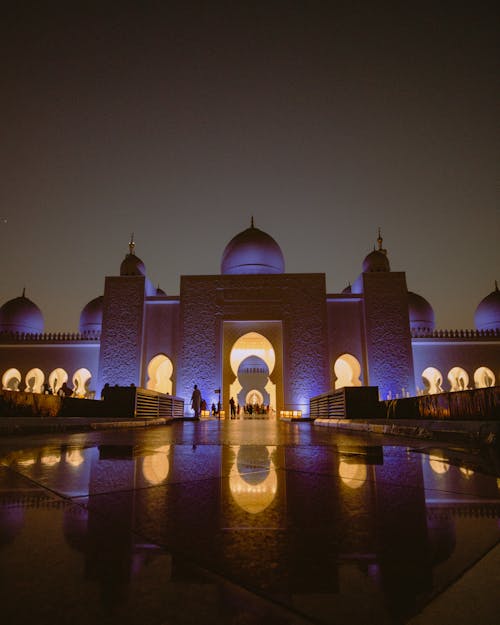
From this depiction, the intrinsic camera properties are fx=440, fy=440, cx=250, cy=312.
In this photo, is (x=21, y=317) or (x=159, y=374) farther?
(x=21, y=317)

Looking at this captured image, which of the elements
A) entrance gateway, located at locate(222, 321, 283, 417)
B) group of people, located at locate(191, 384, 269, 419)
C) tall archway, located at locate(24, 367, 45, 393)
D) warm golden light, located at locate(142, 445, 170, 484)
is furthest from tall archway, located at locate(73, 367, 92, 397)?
warm golden light, located at locate(142, 445, 170, 484)

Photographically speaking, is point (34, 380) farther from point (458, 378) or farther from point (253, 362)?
point (458, 378)

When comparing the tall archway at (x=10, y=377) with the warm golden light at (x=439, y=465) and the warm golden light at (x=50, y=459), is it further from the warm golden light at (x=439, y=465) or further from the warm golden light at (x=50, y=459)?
the warm golden light at (x=439, y=465)

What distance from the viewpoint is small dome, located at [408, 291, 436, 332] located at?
59.4 ft

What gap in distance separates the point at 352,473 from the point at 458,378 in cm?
1588

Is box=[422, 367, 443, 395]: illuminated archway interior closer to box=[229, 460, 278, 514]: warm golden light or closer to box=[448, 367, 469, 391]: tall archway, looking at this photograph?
box=[448, 367, 469, 391]: tall archway

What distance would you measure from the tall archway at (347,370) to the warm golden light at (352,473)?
549 inches

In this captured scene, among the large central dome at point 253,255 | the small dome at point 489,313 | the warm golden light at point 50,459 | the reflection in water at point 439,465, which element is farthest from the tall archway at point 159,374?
the reflection in water at point 439,465

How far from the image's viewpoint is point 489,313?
17859 mm

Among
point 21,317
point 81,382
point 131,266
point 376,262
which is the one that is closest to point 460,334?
point 376,262

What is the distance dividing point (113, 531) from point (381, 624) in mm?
374

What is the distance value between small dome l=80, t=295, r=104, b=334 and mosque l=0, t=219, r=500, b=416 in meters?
2.46

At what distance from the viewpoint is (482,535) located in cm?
56

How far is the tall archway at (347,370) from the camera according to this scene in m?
15.5
